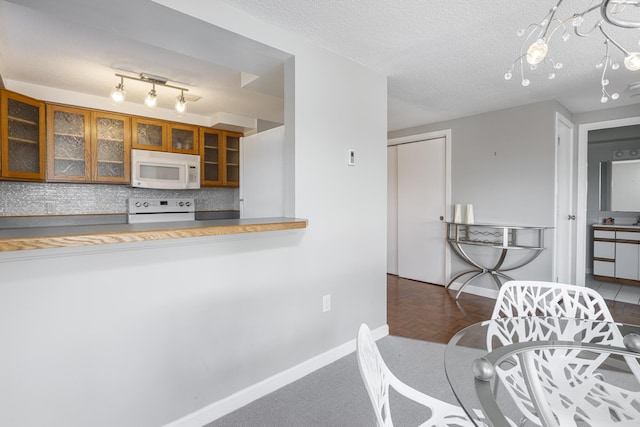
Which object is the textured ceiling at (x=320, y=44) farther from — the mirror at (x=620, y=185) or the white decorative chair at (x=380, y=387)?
the mirror at (x=620, y=185)

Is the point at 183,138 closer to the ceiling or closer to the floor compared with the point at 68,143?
closer to the ceiling

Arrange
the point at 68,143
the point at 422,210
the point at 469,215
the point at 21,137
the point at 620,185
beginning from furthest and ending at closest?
the point at 620,185, the point at 422,210, the point at 469,215, the point at 68,143, the point at 21,137

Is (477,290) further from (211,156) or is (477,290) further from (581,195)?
(211,156)

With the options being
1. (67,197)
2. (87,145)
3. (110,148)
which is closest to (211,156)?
(110,148)

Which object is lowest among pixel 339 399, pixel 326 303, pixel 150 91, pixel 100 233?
pixel 339 399

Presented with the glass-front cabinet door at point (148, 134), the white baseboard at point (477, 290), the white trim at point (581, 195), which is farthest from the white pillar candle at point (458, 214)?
the glass-front cabinet door at point (148, 134)

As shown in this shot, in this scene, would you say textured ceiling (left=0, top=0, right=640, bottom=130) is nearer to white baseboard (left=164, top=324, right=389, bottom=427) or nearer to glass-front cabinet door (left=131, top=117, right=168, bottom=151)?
glass-front cabinet door (left=131, top=117, right=168, bottom=151)

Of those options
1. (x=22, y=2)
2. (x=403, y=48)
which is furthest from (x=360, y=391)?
(x=22, y=2)

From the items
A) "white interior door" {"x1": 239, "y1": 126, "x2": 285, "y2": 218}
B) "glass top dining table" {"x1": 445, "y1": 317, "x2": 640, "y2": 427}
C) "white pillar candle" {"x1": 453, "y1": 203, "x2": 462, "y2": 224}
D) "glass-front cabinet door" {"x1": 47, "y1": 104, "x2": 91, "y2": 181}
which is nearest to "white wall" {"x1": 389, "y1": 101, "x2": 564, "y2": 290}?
"white pillar candle" {"x1": 453, "y1": 203, "x2": 462, "y2": 224}

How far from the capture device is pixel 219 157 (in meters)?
4.26

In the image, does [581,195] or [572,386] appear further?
[581,195]

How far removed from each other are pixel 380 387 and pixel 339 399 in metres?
1.09

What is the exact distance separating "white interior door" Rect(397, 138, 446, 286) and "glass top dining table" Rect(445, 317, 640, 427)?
114 inches

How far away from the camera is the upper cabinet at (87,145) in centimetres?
306
